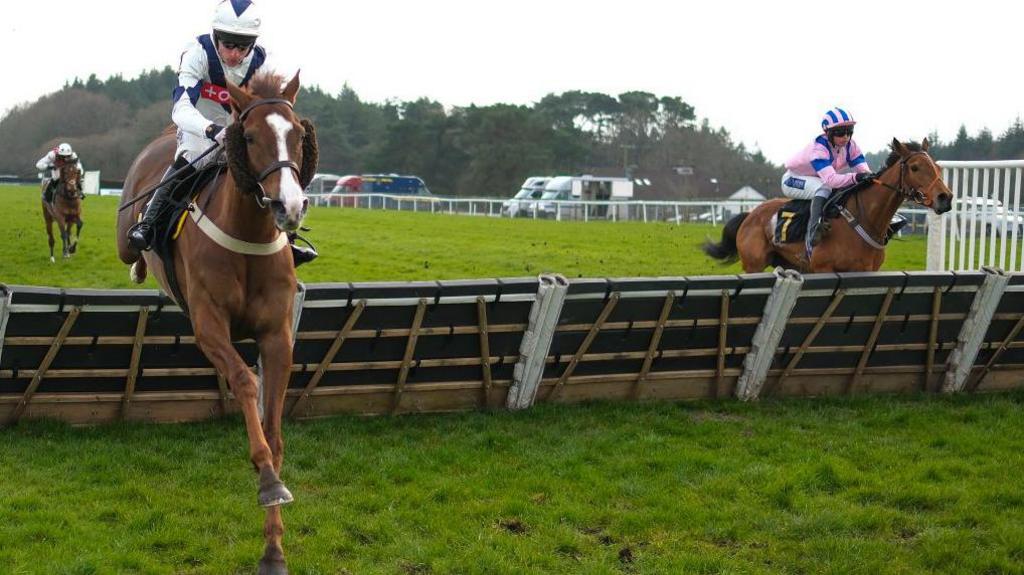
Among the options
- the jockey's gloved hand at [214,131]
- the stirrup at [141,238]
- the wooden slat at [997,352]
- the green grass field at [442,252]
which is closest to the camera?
the jockey's gloved hand at [214,131]

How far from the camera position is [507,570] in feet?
16.4

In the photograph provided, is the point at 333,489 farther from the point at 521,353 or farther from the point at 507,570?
the point at 521,353

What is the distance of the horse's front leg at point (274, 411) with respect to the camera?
4.78 m

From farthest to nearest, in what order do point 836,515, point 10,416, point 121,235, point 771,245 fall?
point 771,245
point 121,235
point 10,416
point 836,515

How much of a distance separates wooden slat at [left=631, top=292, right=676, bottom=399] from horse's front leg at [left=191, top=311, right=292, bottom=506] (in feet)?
11.5

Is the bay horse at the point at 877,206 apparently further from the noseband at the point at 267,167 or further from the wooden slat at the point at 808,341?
the noseband at the point at 267,167

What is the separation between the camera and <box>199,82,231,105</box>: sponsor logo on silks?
654cm

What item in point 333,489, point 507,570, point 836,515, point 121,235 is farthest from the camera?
point 121,235

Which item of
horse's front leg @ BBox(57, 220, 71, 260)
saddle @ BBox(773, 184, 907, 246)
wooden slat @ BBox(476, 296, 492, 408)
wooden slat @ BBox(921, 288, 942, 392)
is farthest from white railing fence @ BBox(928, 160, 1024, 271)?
horse's front leg @ BBox(57, 220, 71, 260)

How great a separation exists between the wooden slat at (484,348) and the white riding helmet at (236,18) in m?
2.33

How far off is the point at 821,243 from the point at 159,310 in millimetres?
5956

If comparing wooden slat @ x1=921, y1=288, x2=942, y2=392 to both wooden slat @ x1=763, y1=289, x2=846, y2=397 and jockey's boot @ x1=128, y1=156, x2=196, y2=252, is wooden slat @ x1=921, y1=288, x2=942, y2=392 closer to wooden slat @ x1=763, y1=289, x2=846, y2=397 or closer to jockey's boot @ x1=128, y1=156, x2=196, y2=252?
wooden slat @ x1=763, y1=289, x2=846, y2=397

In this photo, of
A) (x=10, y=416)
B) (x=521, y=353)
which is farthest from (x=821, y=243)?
(x=10, y=416)

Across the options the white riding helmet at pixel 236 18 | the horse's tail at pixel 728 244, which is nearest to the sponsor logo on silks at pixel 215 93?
the white riding helmet at pixel 236 18
